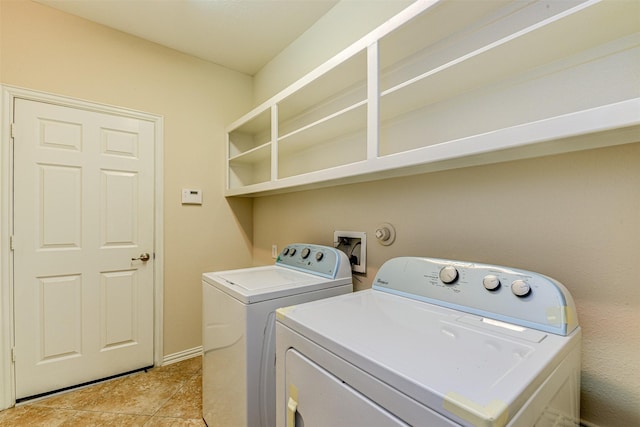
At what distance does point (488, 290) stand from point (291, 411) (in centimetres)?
75

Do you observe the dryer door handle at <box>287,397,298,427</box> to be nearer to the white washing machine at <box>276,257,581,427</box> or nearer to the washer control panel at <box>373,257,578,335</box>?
the white washing machine at <box>276,257,581,427</box>

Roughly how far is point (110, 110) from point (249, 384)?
2.20 m

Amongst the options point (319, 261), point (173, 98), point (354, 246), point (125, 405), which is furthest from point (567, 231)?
point (173, 98)

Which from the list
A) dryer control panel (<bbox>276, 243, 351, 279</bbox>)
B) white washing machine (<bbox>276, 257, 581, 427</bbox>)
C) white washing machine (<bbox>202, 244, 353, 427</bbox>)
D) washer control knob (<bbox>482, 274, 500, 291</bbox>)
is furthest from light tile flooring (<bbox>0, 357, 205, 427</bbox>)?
washer control knob (<bbox>482, 274, 500, 291</bbox>)

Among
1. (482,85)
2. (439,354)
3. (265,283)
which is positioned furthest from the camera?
(265,283)

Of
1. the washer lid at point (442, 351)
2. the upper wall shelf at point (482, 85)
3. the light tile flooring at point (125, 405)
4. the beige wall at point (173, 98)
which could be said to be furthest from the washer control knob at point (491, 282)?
the beige wall at point (173, 98)

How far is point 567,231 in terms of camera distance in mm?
971

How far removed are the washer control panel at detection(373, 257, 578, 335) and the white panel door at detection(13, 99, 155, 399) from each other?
2.06 meters

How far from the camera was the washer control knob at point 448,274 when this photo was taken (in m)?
1.02

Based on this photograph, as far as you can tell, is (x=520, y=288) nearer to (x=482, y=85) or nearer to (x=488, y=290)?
(x=488, y=290)

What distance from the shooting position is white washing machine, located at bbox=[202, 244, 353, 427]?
1.25 metres

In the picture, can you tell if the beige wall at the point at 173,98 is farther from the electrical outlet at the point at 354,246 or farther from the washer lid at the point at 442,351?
the washer lid at the point at 442,351

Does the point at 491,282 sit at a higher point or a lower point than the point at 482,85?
lower

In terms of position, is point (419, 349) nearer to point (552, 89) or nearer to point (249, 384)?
point (249, 384)
